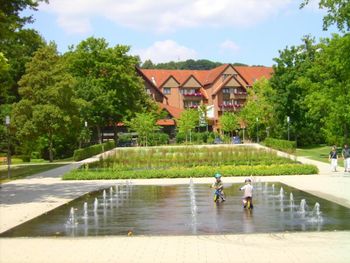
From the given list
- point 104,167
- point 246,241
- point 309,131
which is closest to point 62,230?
point 246,241

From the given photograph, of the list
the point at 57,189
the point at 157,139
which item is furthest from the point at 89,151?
the point at 57,189

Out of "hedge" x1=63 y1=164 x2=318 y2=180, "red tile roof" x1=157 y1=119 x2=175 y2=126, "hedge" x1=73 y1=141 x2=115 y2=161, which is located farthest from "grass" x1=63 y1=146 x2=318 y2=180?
"red tile roof" x1=157 y1=119 x2=175 y2=126

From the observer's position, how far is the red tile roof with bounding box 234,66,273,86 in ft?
308

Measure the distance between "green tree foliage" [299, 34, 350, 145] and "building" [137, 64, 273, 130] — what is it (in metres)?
42.4

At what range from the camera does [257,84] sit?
249 feet

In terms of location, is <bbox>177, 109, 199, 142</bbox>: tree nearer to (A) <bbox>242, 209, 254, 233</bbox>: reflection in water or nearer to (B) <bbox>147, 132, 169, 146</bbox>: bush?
(B) <bbox>147, 132, 169, 146</bbox>: bush

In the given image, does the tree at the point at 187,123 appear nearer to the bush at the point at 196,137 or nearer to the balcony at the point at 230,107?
the bush at the point at 196,137

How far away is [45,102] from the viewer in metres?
43.7

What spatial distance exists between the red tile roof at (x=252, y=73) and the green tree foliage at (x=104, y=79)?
31458 millimetres

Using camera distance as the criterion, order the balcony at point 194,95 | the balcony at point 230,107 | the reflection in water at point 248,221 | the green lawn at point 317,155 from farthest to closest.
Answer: the balcony at point 194,95 < the balcony at point 230,107 < the green lawn at point 317,155 < the reflection in water at point 248,221

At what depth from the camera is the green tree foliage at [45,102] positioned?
42469 mm

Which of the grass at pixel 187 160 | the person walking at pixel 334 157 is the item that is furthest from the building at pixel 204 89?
the person walking at pixel 334 157

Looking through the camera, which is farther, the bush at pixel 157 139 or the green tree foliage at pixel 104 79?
the bush at pixel 157 139

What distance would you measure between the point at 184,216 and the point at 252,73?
8374cm
